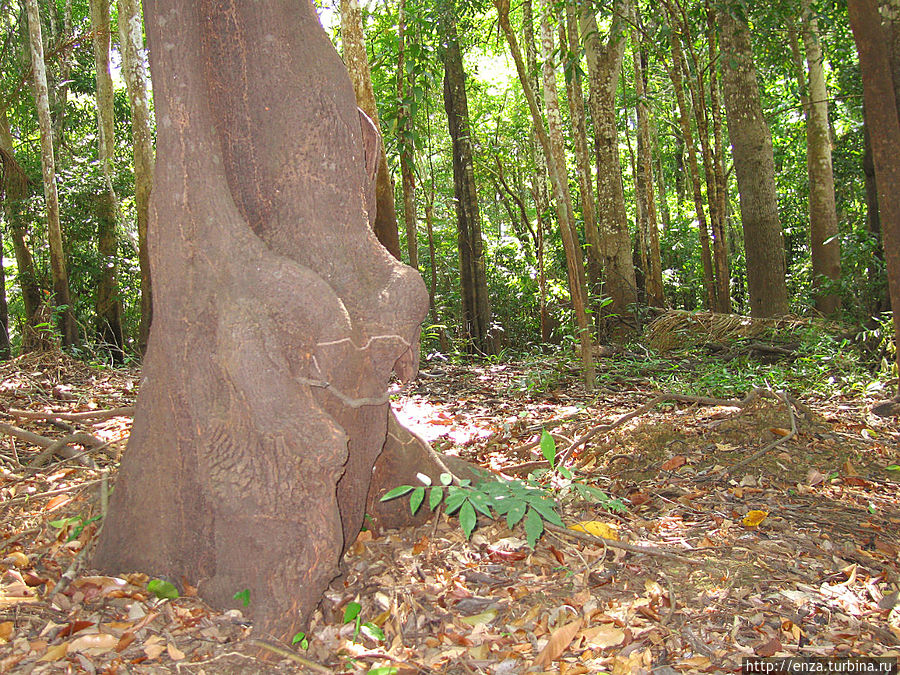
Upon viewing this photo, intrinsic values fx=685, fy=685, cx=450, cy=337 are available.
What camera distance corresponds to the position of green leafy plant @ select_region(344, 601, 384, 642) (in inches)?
106

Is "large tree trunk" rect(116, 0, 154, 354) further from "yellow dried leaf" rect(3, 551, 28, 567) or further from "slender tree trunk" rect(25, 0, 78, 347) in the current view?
"yellow dried leaf" rect(3, 551, 28, 567)

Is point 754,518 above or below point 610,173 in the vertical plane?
below

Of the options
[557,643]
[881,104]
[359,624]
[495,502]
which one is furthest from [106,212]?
[557,643]

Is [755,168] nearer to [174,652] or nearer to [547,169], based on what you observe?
[547,169]

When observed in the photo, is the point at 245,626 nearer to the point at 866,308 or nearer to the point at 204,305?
the point at 204,305

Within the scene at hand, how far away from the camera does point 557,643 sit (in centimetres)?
258

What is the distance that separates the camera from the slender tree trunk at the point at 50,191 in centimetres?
895

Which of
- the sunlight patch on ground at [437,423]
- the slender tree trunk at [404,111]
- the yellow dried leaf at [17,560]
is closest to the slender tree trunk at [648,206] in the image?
the slender tree trunk at [404,111]

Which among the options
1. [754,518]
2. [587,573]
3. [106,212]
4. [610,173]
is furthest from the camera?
[106,212]

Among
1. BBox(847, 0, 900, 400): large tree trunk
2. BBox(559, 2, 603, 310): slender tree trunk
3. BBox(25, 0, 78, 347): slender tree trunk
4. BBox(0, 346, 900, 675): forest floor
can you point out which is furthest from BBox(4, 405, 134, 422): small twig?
BBox(559, 2, 603, 310): slender tree trunk

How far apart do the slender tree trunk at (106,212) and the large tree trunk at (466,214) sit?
17.8 ft

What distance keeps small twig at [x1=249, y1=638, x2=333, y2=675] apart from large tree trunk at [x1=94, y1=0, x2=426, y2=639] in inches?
3.6

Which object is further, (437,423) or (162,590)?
(437,423)

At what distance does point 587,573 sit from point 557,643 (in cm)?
53
